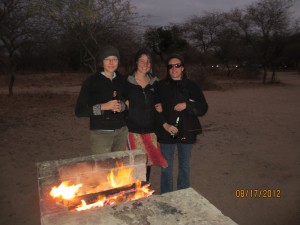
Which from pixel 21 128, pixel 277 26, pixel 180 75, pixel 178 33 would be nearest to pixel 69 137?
pixel 21 128

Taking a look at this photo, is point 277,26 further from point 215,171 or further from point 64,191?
point 64,191

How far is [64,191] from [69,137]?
4.99 meters

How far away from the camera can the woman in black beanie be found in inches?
125

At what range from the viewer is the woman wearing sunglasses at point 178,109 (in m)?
3.38

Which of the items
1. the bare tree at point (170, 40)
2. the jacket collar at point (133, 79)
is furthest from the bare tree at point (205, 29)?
the jacket collar at point (133, 79)

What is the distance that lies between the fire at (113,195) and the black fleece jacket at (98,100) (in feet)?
2.02

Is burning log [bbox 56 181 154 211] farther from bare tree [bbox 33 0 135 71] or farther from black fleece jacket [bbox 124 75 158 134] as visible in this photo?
bare tree [bbox 33 0 135 71]

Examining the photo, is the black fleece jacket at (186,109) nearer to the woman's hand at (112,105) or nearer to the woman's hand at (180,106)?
the woman's hand at (180,106)

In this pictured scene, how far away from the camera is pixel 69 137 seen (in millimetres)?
7375

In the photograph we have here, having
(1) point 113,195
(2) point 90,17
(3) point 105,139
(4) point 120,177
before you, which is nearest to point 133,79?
(3) point 105,139

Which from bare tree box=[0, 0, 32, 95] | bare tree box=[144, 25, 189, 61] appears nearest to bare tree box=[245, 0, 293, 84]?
bare tree box=[144, 25, 189, 61]

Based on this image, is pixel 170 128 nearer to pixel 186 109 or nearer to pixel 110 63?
pixel 186 109

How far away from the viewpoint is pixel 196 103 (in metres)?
3.39

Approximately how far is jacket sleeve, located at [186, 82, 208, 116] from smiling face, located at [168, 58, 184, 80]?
23 cm
